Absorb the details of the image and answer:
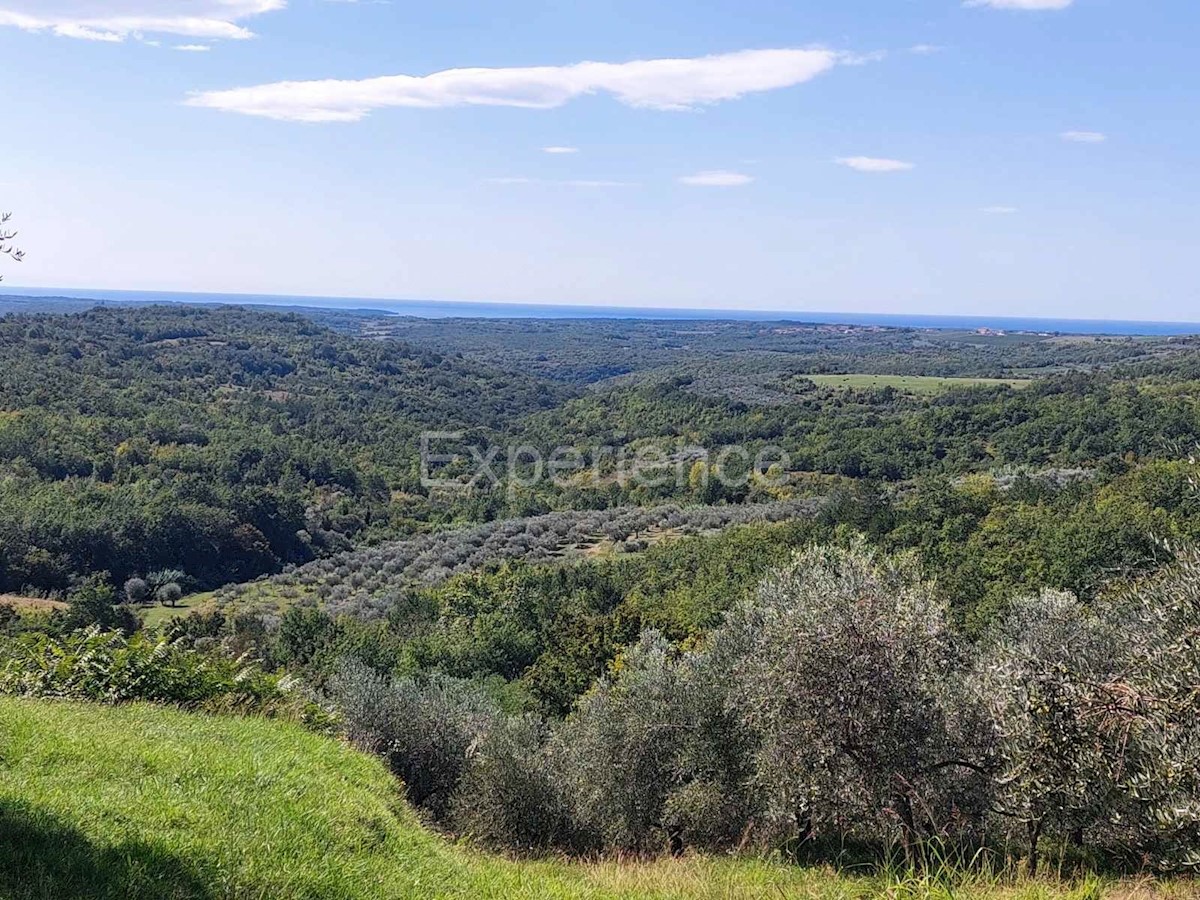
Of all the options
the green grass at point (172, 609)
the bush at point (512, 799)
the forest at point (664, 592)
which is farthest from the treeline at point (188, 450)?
the bush at point (512, 799)

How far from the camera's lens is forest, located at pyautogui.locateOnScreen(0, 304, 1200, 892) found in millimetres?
10375

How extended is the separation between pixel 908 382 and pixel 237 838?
143567 mm

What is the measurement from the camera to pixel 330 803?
811 centimetres

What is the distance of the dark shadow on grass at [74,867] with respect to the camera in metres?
5.27

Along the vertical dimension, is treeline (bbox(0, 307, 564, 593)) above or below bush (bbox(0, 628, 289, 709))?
below

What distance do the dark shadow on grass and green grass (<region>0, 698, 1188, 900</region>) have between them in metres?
0.01

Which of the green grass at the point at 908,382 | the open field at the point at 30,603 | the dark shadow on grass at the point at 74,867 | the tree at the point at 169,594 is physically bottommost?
the tree at the point at 169,594

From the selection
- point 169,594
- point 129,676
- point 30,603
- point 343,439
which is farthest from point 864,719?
point 343,439

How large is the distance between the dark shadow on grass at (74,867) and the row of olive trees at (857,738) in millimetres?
7047

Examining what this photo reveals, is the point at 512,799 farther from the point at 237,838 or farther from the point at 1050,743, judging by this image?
the point at 1050,743

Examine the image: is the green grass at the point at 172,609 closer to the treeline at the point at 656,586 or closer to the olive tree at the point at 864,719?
the treeline at the point at 656,586

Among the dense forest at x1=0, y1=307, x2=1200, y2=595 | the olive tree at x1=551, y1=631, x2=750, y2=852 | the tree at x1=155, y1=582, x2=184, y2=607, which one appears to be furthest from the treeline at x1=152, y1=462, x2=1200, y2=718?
the dense forest at x1=0, y1=307, x2=1200, y2=595

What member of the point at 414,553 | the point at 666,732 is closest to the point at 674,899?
the point at 666,732

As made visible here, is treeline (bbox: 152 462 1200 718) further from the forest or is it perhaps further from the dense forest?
the dense forest
